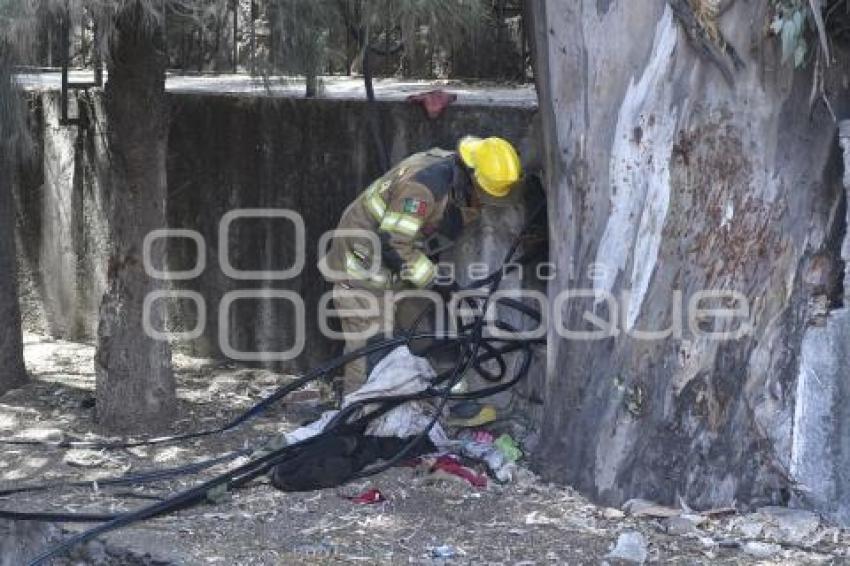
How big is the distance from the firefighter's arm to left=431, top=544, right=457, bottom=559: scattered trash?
174 cm

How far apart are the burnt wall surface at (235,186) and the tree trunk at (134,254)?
3.48ft

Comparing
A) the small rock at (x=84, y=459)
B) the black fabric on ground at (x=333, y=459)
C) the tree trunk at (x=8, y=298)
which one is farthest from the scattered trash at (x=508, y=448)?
the tree trunk at (x=8, y=298)

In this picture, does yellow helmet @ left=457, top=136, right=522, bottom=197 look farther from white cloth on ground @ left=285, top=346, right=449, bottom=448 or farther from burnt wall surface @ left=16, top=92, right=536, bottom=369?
white cloth on ground @ left=285, top=346, right=449, bottom=448

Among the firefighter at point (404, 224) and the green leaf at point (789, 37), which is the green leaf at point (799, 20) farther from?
the firefighter at point (404, 224)

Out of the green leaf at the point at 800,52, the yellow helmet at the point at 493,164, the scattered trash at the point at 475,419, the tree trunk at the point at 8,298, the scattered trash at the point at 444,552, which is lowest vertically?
the scattered trash at the point at 444,552

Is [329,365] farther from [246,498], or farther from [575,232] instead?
[575,232]

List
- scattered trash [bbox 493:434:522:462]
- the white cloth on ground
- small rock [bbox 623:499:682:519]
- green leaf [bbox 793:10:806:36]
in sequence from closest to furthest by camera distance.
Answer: green leaf [bbox 793:10:806:36]
small rock [bbox 623:499:682:519]
scattered trash [bbox 493:434:522:462]
the white cloth on ground

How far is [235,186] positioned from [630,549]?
4.01 meters

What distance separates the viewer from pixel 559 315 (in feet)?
21.6

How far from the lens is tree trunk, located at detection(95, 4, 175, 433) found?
24.5 ft

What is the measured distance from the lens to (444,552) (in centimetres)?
588

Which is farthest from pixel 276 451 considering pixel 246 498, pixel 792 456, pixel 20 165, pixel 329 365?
pixel 20 165

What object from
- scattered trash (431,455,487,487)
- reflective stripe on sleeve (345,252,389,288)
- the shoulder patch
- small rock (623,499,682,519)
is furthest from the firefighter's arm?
small rock (623,499,682,519)

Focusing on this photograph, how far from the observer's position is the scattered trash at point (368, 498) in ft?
21.3
